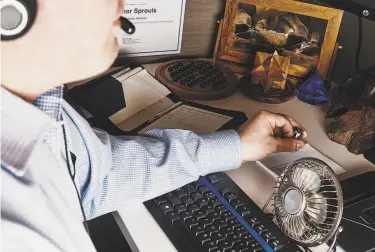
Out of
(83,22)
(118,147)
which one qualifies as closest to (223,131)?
(118,147)

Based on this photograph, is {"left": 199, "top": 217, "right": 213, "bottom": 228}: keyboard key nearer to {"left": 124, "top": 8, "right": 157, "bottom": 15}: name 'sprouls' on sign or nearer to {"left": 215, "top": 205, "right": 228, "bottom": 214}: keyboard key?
{"left": 215, "top": 205, "right": 228, "bottom": 214}: keyboard key

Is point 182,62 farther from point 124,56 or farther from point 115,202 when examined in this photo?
point 115,202

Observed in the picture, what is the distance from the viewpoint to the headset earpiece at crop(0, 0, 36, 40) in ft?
1.94

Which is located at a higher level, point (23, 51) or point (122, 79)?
point (23, 51)

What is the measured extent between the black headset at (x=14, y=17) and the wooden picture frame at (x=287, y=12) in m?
0.79

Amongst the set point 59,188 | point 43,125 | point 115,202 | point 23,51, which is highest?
point 23,51

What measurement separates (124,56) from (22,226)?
0.82m

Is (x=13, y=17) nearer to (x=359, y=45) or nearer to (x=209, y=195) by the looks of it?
(x=209, y=195)

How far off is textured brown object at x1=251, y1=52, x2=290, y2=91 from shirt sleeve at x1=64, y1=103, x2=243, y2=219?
11.5 inches

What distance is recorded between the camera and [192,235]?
32.8 inches

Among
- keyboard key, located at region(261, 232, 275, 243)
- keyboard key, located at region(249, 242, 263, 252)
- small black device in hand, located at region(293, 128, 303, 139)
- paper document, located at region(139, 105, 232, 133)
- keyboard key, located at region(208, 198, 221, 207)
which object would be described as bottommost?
keyboard key, located at region(249, 242, 263, 252)

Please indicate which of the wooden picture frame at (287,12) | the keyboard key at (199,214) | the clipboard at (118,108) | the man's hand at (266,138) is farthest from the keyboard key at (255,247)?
the wooden picture frame at (287,12)

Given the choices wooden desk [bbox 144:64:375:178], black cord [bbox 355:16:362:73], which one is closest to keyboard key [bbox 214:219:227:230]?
wooden desk [bbox 144:64:375:178]

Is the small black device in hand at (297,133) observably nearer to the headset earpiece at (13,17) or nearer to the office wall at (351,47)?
the office wall at (351,47)
